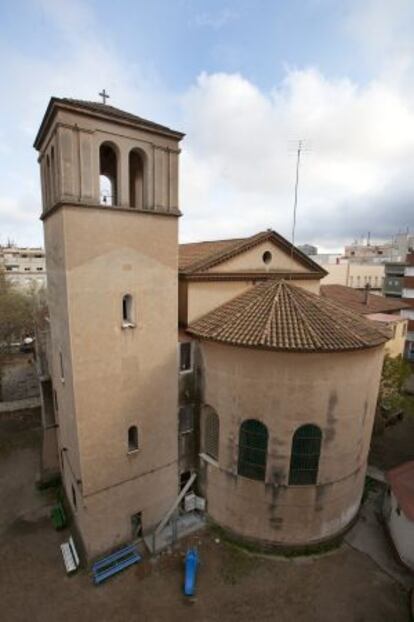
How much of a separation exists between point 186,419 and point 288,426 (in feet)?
16.0

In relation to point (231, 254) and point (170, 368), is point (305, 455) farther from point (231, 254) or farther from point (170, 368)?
point (231, 254)

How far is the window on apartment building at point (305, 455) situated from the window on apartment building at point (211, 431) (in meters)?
3.41

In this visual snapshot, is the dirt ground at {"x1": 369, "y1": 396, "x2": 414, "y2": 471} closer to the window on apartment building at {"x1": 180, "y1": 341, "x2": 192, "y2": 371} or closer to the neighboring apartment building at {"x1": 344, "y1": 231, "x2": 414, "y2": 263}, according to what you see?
the window on apartment building at {"x1": 180, "y1": 341, "x2": 192, "y2": 371}

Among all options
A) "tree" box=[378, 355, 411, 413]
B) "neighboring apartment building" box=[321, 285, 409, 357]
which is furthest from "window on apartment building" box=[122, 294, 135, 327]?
"tree" box=[378, 355, 411, 413]

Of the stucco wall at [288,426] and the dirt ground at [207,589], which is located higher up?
the stucco wall at [288,426]

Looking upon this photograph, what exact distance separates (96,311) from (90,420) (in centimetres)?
424

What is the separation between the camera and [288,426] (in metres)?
13.4

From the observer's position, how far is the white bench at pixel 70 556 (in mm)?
13363

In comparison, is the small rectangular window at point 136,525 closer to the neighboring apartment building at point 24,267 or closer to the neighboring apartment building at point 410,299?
the neighboring apartment building at point 410,299

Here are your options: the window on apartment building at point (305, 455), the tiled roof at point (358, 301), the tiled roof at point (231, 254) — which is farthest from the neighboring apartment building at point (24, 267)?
the window on apartment building at point (305, 455)

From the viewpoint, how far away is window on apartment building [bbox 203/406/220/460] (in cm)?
1515

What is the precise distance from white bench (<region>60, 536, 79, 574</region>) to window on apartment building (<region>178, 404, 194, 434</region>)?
6506 millimetres

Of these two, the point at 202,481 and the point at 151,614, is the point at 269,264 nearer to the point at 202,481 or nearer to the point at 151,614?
the point at 202,481

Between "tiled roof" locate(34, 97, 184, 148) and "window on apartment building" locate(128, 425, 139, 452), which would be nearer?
"tiled roof" locate(34, 97, 184, 148)
